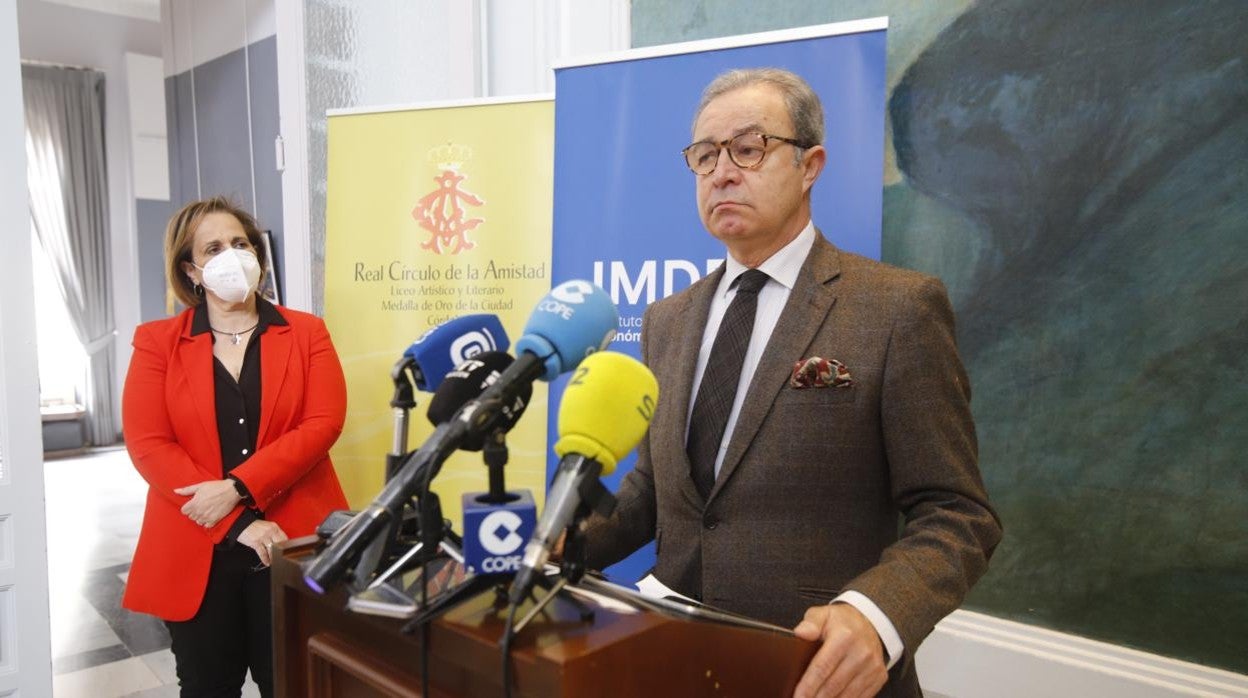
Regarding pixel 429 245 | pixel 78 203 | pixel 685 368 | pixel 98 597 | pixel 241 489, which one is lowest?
pixel 98 597

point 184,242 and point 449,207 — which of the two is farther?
point 449,207

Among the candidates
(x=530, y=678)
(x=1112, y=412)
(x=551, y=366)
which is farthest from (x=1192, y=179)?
(x=530, y=678)

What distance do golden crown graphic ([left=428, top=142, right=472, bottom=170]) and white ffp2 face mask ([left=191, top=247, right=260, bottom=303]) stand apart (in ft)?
2.82

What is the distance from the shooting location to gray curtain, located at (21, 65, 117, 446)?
8000 mm

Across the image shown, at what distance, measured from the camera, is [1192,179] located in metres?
2.04

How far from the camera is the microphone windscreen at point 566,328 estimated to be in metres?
0.76

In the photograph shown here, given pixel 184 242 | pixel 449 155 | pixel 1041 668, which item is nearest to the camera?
pixel 1041 668

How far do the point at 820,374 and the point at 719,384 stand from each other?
0.57 ft

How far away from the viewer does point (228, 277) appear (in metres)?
2.36

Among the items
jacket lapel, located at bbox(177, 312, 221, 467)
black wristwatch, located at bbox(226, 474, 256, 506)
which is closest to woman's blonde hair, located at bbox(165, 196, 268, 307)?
jacket lapel, located at bbox(177, 312, 221, 467)

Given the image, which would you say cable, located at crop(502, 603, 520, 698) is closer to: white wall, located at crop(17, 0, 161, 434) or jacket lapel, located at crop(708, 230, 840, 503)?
jacket lapel, located at crop(708, 230, 840, 503)

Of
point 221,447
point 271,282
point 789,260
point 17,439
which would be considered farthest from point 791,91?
point 271,282

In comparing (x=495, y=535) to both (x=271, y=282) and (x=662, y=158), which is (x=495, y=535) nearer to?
(x=662, y=158)

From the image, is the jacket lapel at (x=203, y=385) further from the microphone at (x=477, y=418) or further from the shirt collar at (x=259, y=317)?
the microphone at (x=477, y=418)
